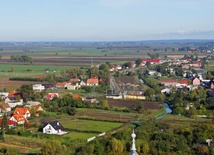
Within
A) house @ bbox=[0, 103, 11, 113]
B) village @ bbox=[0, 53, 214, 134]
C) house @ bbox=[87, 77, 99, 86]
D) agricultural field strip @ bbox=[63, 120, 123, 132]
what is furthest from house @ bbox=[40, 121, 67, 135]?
house @ bbox=[87, 77, 99, 86]

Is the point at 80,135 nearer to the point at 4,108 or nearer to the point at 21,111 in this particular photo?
the point at 21,111

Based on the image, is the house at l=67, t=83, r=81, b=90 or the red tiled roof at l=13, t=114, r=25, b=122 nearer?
the red tiled roof at l=13, t=114, r=25, b=122

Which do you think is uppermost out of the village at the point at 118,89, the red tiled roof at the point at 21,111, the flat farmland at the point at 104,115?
the red tiled roof at the point at 21,111

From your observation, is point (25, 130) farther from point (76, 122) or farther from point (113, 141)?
point (113, 141)

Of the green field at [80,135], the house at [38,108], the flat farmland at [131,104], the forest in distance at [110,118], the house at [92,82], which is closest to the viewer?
the forest in distance at [110,118]

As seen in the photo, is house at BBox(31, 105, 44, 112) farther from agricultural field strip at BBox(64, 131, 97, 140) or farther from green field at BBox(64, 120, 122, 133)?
agricultural field strip at BBox(64, 131, 97, 140)

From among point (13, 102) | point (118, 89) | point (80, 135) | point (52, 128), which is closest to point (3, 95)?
point (13, 102)

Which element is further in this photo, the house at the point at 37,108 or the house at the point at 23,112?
the house at the point at 37,108

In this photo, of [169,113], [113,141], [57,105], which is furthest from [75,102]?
[113,141]

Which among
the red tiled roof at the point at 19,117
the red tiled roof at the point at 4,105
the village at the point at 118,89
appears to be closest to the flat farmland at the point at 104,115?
the village at the point at 118,89

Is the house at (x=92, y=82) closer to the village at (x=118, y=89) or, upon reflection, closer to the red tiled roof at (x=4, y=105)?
the village at (x=118, y=89)

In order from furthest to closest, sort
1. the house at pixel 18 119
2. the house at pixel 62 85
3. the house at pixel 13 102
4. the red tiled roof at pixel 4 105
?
the house at pixel 62 85 → the house at pixel 13 102 → the red tiled roof at pixel 4 105 → the house at pixel 18 119
